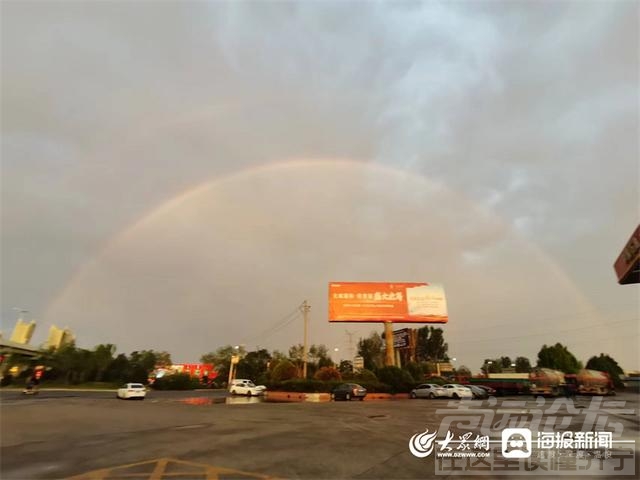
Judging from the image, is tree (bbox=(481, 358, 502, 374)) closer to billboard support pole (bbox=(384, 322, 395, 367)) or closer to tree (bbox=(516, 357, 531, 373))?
tree (bbox=(516, 357, 531, 373))

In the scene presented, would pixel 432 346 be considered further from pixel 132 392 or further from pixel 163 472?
pixel 163 472

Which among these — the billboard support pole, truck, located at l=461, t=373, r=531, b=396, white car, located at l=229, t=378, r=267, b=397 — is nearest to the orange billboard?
the billboard support pole

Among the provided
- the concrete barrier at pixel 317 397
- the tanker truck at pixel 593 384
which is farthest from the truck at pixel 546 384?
the concrete barrier at pixel 317 397

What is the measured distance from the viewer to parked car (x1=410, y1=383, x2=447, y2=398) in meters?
33.3

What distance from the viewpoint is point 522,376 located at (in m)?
39.7

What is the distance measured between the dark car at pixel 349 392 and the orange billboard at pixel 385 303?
46.4 ft

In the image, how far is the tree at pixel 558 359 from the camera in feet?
223

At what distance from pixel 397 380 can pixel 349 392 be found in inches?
321

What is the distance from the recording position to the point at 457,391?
32844 mm

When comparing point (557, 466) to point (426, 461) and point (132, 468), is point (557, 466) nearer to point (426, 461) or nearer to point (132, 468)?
point (426, 461)

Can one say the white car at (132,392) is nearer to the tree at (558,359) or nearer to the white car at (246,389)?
the white car at (246,389)

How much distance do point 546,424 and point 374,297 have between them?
33.0m

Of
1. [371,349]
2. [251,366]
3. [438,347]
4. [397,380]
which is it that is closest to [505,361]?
[438,347]

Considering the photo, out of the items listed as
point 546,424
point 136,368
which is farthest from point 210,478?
point 136,368
